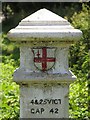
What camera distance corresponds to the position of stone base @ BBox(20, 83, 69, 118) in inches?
135

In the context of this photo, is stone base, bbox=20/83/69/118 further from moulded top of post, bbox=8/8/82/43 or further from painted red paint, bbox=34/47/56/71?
moulded top of post, bbox=8/8/82/43

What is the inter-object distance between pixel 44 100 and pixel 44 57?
0.39 meters

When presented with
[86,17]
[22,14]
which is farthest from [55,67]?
[22,14]

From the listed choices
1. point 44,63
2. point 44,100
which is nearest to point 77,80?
point 44,100

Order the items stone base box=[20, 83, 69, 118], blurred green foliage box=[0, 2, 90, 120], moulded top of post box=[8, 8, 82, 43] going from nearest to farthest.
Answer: moulded top of post box=[8, 8, 82, 43] → stone base box=[20, 83, 69, 118] → blurred green foliage box=[0, 2, 90, 120]

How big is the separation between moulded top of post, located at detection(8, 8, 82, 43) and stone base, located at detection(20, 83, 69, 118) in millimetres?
405

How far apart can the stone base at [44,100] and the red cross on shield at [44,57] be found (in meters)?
0.18

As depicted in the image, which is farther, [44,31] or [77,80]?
[77,80]

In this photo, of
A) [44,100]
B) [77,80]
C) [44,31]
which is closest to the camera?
[44,31]

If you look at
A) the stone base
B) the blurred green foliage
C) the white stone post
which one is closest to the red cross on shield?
the white stone post

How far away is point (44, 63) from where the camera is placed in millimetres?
3309

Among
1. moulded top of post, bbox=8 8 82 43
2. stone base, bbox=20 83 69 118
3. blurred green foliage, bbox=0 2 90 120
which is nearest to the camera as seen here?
moulded top of post, bbox=8 8 82 43

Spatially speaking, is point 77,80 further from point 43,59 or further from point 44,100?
point 43,59

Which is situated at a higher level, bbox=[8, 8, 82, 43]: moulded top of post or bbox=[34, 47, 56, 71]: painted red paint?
bbox=[8, 8, 82, 43]: moulded top of post
